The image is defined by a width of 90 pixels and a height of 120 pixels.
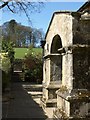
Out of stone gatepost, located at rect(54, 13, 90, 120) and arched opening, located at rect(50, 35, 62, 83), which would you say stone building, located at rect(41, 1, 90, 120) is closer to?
stone gatepost, located at rect(54, 13, 90, 120)

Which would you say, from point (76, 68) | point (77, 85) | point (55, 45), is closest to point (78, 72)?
point (76, 68)

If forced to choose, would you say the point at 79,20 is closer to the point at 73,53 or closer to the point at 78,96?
the point at 73,53

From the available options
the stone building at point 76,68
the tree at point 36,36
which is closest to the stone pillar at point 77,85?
the stone building at point 76,68

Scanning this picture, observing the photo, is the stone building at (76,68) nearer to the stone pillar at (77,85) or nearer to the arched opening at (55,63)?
the stone pillar at (77,85)

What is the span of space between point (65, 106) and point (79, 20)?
269 cm

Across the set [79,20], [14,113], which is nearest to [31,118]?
[14,113]

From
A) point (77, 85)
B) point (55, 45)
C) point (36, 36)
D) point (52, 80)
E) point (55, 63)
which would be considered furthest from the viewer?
point (36, 36)

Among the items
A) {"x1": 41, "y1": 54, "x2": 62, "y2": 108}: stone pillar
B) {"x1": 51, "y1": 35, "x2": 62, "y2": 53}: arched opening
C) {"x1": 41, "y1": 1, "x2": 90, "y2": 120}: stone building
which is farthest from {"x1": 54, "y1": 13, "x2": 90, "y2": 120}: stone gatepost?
{"x1": 41, "y1": 54, "x2": 62, "y2": 108}: stone pillar

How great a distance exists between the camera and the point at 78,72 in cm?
862

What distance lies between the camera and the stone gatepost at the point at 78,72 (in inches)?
333

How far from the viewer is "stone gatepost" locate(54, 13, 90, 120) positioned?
845 cm

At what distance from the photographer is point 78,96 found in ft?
27.6

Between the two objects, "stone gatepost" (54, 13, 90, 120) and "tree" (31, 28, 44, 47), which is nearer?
"stone gatepost" (54, 13, 90, 120)

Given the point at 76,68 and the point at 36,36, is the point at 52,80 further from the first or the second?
the point at 36,36
